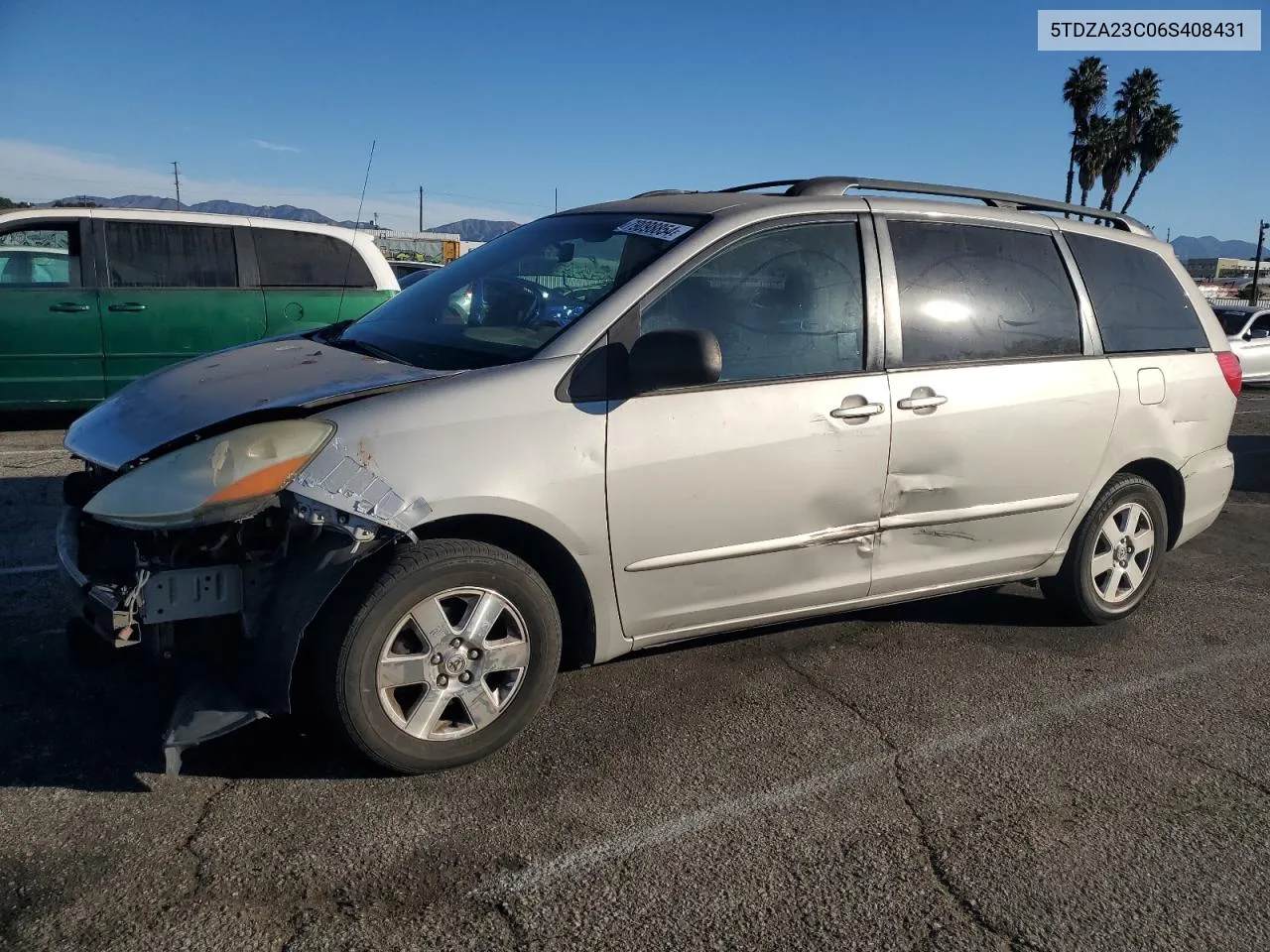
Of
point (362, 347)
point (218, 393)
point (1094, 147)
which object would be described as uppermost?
point (1094, 147)

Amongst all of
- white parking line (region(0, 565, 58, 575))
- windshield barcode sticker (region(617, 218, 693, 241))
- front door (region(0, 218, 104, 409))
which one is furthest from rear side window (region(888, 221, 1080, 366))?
front door (region(0, 218, 104, 409))

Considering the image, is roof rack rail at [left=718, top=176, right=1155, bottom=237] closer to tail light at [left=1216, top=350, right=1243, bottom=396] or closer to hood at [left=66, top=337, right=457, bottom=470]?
tail light at [left=1216, top=350, right=1243, bottom=396]

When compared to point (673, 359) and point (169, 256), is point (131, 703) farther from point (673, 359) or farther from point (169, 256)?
point (169, 256)

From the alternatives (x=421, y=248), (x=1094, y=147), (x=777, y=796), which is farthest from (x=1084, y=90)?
(x=777, y=796)

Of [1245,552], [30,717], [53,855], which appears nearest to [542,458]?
[53,855]

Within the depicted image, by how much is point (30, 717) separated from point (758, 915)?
7.92 ft

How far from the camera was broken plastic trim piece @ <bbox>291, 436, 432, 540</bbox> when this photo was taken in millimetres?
2910

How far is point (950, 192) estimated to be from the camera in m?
4.41

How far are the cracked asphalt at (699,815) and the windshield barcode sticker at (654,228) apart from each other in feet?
5.43

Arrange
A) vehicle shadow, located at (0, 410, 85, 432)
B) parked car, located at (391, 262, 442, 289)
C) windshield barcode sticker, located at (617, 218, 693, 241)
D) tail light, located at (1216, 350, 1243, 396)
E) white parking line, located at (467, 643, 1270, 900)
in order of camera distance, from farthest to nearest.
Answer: vehicle shadow, located at (0, 410, 85, 432), parked car, located at (391, 262, 442, 289), tail light, located at (1216, 350, 1243, 396), windshield barcode sticker, located at (617, 218, 693, 241), white parking line, located at (467, 643, 1270, 900)

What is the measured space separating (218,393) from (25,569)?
2216mm

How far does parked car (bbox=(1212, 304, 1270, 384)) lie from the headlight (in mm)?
17251

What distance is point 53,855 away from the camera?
2.66 meters

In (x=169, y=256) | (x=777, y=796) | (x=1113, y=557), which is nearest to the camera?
(x=777, y=796)
